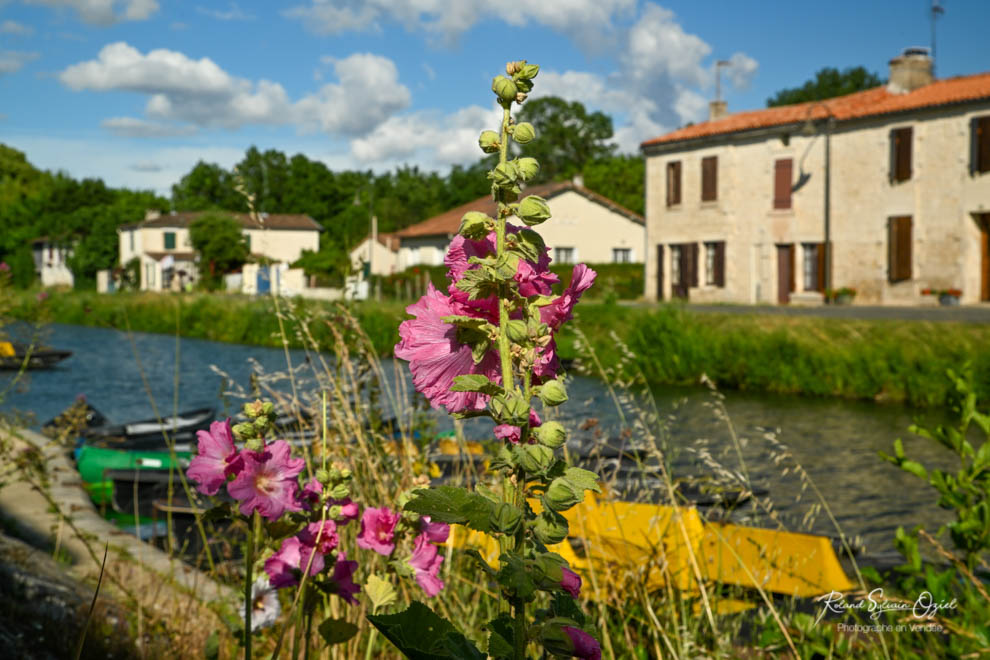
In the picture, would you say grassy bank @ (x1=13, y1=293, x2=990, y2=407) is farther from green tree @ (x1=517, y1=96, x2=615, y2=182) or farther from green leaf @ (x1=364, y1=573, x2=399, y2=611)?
green tree @ (x1=517, y1=96, x2=615, y2=182)

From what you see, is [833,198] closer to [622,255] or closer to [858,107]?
[858,107]

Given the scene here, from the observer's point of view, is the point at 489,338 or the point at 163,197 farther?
the point at 163,197

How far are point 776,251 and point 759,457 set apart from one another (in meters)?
19.4

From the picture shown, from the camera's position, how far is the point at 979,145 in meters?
24.2

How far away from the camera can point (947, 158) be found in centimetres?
2502

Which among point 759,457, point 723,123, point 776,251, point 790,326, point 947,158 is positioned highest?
point 723,123

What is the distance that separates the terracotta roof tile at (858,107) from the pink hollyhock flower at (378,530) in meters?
26.8

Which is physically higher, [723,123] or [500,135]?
[723,123]

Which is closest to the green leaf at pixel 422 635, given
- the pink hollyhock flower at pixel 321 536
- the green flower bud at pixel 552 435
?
the green flower bud at pixel 552 435

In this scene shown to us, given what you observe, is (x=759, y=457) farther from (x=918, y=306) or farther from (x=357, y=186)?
(x=357, y=186)

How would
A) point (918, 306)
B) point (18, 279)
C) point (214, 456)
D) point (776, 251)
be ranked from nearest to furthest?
point (214, 456)
point (918, 306)
point (776, 251)
point (18, 279)

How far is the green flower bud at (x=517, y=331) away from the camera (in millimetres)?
839

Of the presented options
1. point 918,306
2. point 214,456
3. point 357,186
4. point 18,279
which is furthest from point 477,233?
point 357,186

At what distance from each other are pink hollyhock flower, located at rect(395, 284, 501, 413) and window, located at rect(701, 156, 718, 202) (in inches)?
1216
